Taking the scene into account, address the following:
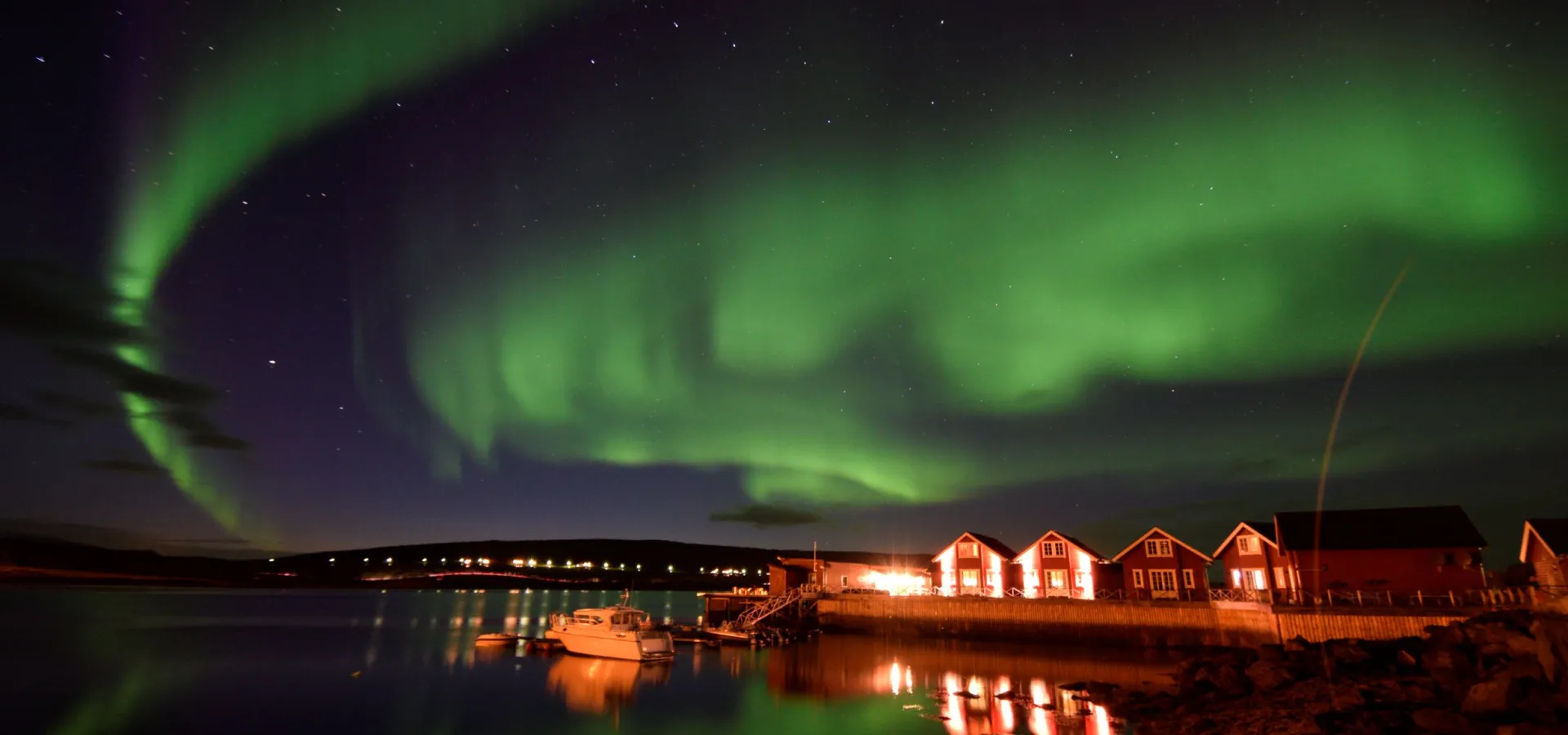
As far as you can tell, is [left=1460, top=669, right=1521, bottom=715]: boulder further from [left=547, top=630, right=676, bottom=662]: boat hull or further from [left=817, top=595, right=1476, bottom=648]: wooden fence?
[left=547, top=630, right=676, bottom=662]: boat hull

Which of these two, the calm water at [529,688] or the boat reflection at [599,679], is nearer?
the calm water at [529,688]

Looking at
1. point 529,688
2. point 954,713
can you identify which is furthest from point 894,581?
point 954,713

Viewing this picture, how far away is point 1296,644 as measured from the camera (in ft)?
125

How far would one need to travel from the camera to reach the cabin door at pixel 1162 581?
200ft

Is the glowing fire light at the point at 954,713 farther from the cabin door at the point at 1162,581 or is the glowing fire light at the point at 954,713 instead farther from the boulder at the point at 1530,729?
the cabin door at the point at 1162,581

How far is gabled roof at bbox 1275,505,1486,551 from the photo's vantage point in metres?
53.2

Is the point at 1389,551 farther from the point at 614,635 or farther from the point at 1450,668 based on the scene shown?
the point at 614,635

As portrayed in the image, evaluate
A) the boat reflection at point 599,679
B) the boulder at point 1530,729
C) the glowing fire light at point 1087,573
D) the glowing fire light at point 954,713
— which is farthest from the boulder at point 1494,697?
the glowing fire light at point 1087,573

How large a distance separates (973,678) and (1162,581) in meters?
25.4

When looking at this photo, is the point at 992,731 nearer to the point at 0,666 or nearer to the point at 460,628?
the point at 0,666

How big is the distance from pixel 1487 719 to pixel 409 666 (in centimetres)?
5999

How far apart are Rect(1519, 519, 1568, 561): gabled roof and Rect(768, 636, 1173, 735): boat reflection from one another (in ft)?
84.0

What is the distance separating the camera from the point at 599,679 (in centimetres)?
4822

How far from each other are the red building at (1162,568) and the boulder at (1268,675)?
2886 cm
